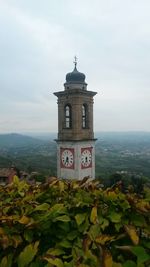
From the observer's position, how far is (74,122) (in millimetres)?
24047

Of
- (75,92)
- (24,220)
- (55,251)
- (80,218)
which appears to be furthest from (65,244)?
(75,92)

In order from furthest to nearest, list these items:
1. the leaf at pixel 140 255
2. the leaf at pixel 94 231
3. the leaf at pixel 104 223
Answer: the leaf at pixel 104 223, the leaf at pixel 94 231, the leaf at pixel 140 255

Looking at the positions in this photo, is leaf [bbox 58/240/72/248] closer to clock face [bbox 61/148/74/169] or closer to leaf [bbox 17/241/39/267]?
leaf [bbox 17/241/39/267]

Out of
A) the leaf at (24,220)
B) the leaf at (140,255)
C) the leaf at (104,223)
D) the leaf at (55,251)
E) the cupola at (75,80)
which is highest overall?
the cupola at (75,80)

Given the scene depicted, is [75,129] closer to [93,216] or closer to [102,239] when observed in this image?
[93,216]

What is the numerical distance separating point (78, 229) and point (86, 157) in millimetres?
21824

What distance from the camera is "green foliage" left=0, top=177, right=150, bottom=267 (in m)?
2.45

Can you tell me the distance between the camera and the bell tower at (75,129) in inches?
938

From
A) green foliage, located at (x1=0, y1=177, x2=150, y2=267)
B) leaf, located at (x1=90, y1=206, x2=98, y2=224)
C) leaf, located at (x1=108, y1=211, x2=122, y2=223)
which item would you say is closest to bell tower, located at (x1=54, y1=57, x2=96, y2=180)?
green foliage, located at (x1=0, y1=177, x2=150, y2=267)

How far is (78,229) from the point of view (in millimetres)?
2736

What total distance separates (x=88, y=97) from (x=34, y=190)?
70.2ft

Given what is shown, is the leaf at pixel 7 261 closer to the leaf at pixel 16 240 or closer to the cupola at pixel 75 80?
the leaf at pixel 16 240

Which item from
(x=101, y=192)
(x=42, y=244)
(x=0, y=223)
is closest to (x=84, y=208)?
(x=101, y=192)

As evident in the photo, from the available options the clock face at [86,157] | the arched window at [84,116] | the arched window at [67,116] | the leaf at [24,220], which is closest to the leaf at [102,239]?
the leaf at [24,220]
